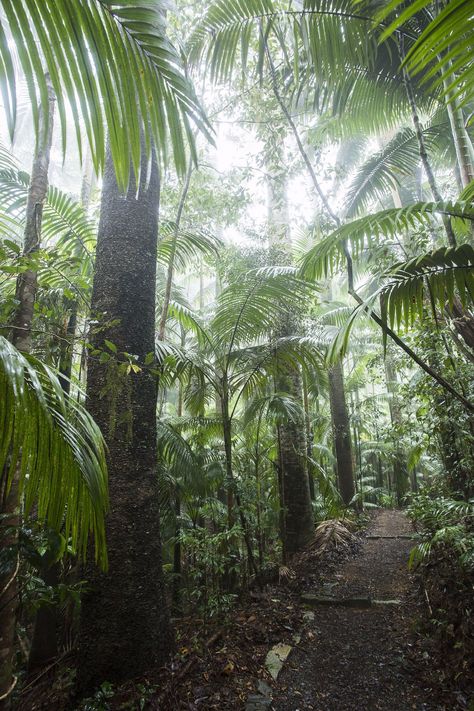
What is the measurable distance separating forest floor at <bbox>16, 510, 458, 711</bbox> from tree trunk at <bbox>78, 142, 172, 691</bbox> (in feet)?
0.64

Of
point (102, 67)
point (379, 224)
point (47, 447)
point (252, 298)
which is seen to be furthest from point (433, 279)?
point (252, 298)

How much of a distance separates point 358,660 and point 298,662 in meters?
0.44

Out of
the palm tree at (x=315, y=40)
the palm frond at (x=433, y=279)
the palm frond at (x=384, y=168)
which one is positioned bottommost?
the palm frond at (x=433, y=279)

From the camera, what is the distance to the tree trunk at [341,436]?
779 centimetres

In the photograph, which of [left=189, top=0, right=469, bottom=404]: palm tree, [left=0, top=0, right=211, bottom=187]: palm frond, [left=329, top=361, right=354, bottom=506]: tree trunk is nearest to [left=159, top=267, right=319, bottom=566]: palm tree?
[left=189, top=0, right=469, bottom=404]: palm tree

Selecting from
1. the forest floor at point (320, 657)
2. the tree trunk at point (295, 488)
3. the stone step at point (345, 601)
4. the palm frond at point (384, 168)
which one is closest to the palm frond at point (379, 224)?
the tree trunk at point (295, 488)

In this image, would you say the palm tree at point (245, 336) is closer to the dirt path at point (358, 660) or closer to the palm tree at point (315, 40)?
the dirt path at point (358, 660)

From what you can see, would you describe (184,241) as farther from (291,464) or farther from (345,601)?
(345,601)

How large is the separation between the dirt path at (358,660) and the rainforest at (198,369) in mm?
20

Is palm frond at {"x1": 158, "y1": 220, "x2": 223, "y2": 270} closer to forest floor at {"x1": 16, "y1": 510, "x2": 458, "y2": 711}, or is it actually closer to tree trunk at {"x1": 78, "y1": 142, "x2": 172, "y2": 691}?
tree trunk at {"x1": 78, "y1": 142, "x2": 172, "y2": 691}

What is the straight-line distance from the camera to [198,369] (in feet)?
12.9

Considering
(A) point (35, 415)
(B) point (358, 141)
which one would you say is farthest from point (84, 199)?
(B) point (358, 141)

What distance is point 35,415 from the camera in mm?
994

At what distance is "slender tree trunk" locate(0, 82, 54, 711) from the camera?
171cm
